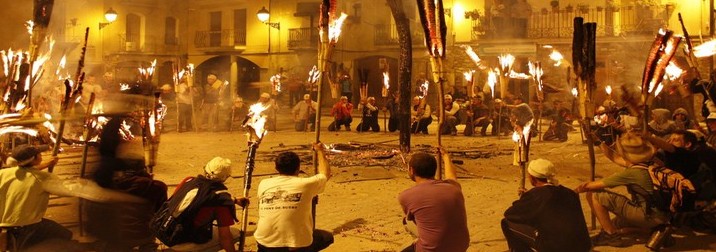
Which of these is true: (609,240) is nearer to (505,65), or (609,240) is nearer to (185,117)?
(505,65)

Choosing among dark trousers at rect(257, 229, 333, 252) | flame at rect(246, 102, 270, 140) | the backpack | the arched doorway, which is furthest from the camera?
the arched doorway

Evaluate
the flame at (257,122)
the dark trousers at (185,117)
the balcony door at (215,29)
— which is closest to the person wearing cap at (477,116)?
the dark trousers at (185,117)

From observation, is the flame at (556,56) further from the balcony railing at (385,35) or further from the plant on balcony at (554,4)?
the balcony railing at (385,35)

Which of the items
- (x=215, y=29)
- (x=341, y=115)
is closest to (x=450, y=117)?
(x=341, y=115)

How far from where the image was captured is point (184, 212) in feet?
15.3

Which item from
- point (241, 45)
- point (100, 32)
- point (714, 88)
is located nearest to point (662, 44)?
point (714, 88)

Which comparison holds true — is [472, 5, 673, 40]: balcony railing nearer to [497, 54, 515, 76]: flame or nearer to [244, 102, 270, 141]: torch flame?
[497, 54, 515, 76]: flame

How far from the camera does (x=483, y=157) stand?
42.7 ft

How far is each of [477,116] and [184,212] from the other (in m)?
14.8

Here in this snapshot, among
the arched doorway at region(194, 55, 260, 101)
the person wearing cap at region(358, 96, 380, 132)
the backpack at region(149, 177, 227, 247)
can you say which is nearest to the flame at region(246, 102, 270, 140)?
the backpack at region(149, 177, 227, 247)

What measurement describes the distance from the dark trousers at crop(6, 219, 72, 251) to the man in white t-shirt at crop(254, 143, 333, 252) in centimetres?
199

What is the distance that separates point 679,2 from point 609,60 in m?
3.43

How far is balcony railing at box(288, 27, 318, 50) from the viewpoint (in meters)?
34.7

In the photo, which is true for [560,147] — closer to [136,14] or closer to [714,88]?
[714,88]
